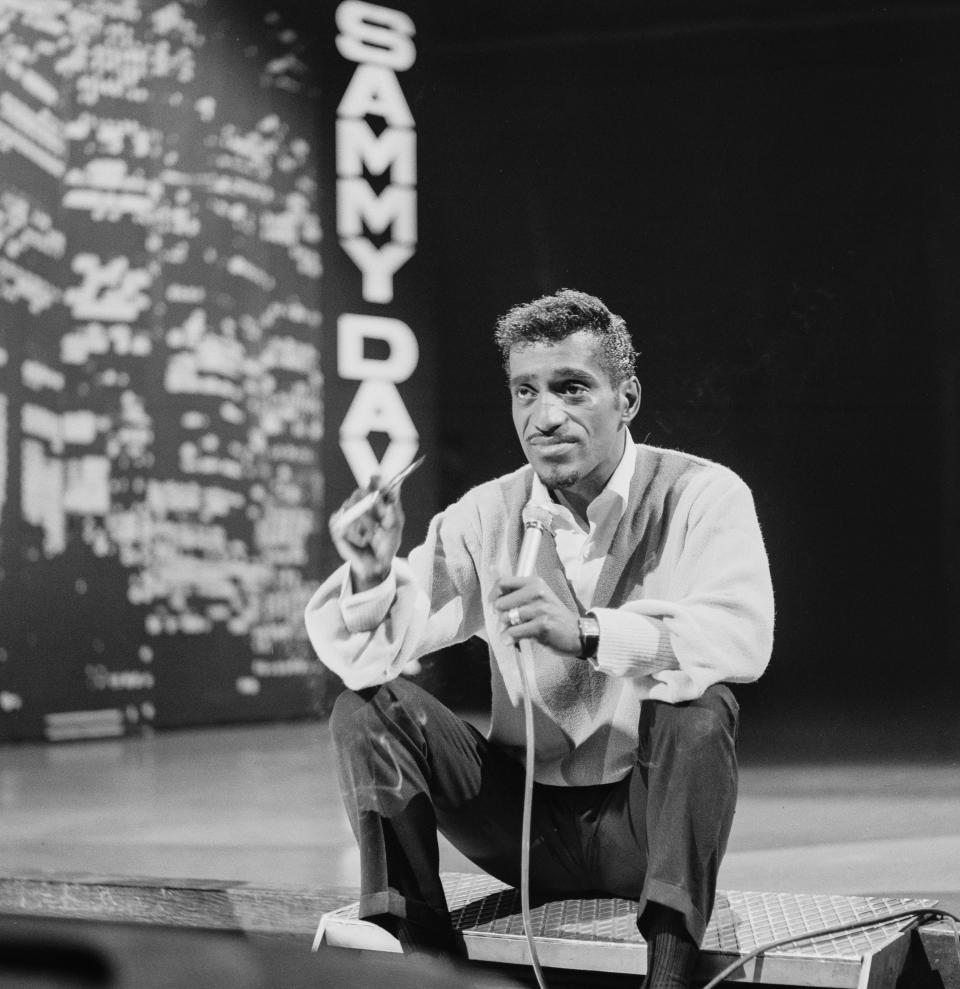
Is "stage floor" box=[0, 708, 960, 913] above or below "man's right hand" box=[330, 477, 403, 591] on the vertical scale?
below

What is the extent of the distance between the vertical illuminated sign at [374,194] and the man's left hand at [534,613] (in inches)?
112

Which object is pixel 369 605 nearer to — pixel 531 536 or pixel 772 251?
pixel 531 536

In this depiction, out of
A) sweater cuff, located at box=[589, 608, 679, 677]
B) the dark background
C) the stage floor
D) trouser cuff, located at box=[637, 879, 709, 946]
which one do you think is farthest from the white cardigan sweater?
the dark background

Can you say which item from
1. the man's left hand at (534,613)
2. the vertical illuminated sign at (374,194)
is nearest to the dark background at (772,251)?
the vertical illuminated sign at (374,194)

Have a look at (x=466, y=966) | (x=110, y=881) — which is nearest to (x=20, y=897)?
(x=110, y=881)

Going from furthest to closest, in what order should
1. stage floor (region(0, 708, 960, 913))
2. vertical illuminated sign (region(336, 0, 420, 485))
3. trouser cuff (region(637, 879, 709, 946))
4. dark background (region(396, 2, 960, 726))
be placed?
1. vertical illuminated sign (region(336, 0, 420, 485))
2. dark background (region(396, 2, 960, 726))
3. stage floor (region(0, 708, 960, 913))
4. trouser cuff (region(637, 879, 709, 946))

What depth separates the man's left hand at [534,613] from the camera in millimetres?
1408

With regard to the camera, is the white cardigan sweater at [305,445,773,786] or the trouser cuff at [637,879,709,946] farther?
the white cardigan sweater at [305,445,773,786]

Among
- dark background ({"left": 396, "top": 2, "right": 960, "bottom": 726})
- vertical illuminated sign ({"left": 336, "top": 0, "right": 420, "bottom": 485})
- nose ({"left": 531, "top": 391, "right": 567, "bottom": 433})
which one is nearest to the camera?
nose ({"left": 531, "top": 391, "right": 567, "bottom": 433})

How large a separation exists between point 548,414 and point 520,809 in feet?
1.69

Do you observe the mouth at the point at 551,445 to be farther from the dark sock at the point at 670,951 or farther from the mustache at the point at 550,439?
the dark sock at the point at 670,951

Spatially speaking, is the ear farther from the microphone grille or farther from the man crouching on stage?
the microphone grille

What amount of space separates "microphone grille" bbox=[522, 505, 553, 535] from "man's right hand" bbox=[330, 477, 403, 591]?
0.16 metres

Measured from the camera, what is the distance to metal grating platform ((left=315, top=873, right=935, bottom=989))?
60.4 inches
